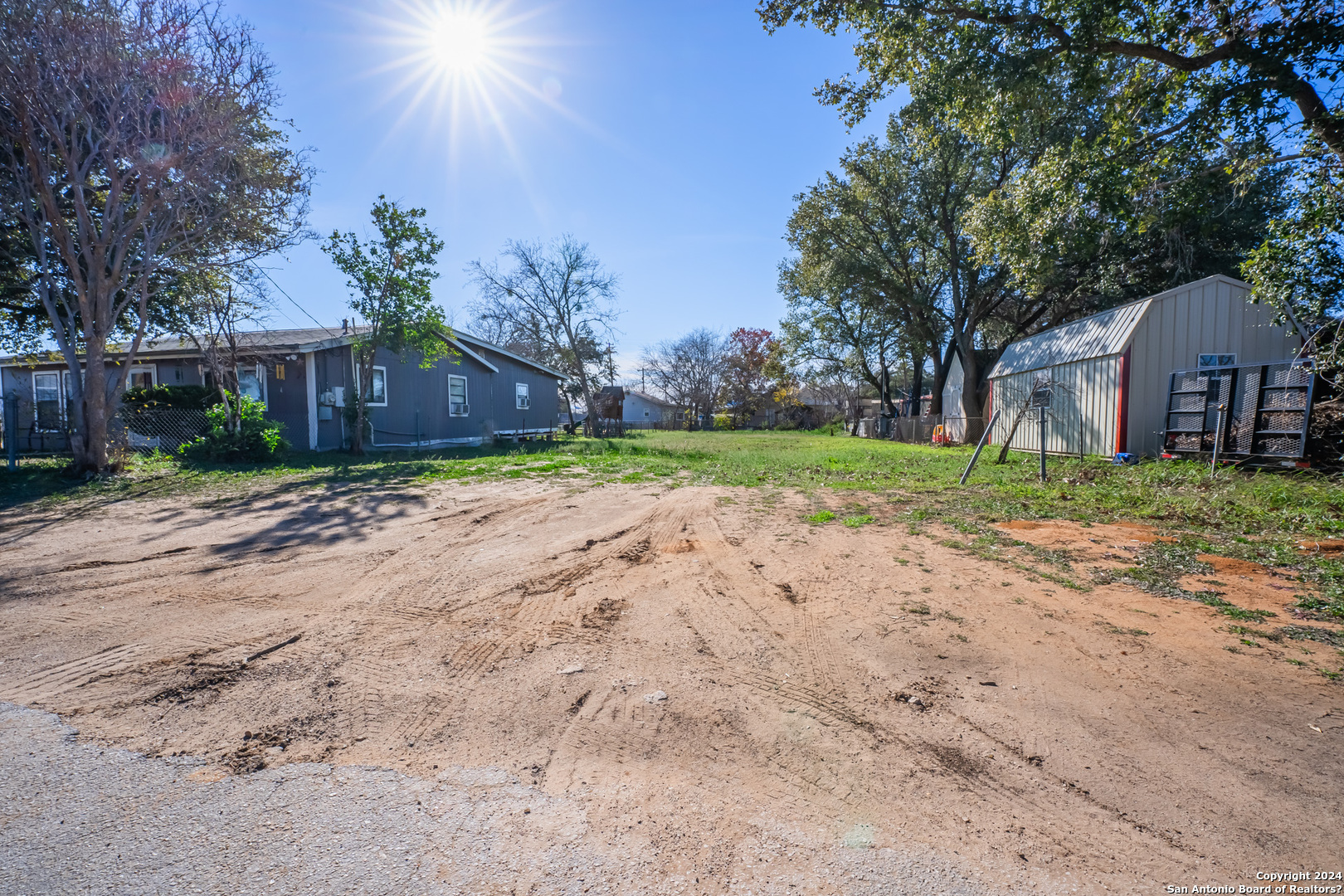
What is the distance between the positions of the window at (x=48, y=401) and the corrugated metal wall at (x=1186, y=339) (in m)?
27.3

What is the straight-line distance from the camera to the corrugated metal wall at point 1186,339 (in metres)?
12.8

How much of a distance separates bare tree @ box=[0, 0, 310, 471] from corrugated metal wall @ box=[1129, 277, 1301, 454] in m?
19.1

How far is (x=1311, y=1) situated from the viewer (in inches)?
263

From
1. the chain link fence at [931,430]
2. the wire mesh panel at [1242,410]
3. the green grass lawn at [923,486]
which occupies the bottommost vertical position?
the green grass lawn at [923,486]

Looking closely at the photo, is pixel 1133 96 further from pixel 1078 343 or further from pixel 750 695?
pixel 750 695

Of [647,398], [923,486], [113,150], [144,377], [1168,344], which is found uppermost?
[113,150]

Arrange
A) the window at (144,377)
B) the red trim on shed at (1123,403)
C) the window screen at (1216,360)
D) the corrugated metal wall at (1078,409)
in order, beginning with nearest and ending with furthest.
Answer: the window screen at (1216,360), the red trim on shed at (1123,403), the corrugated metal wall at (1078,409), the window at (144,377)

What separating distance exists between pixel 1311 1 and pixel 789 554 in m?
8.94

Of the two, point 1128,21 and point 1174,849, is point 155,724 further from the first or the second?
point 1128,21

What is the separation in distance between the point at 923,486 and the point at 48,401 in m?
24.3

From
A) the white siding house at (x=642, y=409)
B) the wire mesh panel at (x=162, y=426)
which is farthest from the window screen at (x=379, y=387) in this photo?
the white siding house at (x=642, y=409)

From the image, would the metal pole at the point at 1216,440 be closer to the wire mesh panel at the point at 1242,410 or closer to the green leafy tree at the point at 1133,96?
the wire mesh panel at the point at 1242,410

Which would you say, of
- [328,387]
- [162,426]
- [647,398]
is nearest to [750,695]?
[328,387]

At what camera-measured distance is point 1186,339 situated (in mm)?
12891
